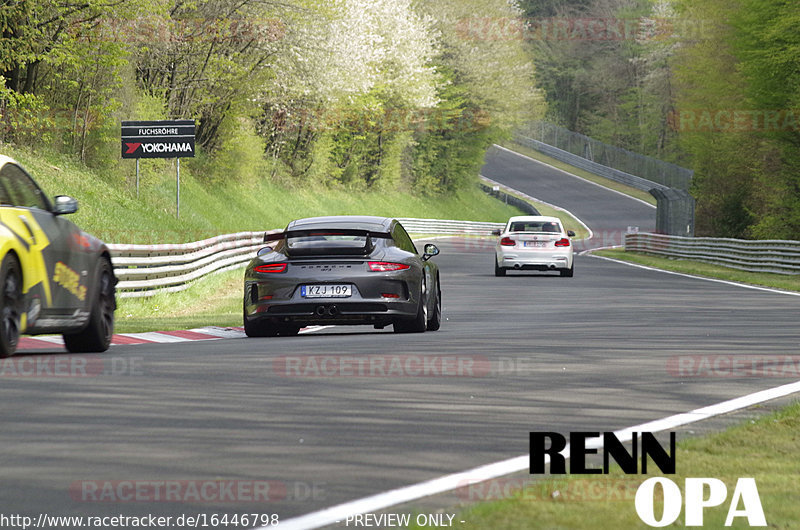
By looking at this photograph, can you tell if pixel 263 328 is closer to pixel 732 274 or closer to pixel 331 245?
pixel 331 245

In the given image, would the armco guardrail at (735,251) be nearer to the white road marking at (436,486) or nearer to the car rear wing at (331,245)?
the car rear wing at (331,245)

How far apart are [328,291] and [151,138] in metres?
20.2

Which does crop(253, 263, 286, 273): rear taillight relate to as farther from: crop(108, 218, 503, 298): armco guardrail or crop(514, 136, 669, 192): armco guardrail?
crop(514, 136, 669, 192): armco guardrail

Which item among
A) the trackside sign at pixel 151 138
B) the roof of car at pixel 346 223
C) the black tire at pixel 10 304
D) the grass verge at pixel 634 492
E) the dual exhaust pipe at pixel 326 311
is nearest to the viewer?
the grass verge at pixel 634 492

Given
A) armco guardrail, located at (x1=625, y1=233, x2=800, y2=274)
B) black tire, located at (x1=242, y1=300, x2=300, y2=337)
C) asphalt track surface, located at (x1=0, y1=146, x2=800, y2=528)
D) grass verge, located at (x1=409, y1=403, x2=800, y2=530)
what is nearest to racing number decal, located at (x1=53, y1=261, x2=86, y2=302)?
asphalt track surface, located at (x1=0, y1=146, x2=800, y2=528)

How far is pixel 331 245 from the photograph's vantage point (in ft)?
50.4

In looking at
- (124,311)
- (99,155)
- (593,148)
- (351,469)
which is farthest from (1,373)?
(593,148)

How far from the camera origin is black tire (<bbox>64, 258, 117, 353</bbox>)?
12609 mm

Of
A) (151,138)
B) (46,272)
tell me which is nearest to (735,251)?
(151,138)

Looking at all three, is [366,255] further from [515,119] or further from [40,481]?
[515,119]

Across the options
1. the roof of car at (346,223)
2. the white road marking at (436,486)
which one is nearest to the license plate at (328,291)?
the roof of car at (346,223)

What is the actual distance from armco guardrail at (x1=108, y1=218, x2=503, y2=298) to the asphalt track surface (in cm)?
556

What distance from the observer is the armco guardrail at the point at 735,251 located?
Answer: 36362mm

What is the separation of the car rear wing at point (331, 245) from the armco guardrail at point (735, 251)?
2249 centimetres
